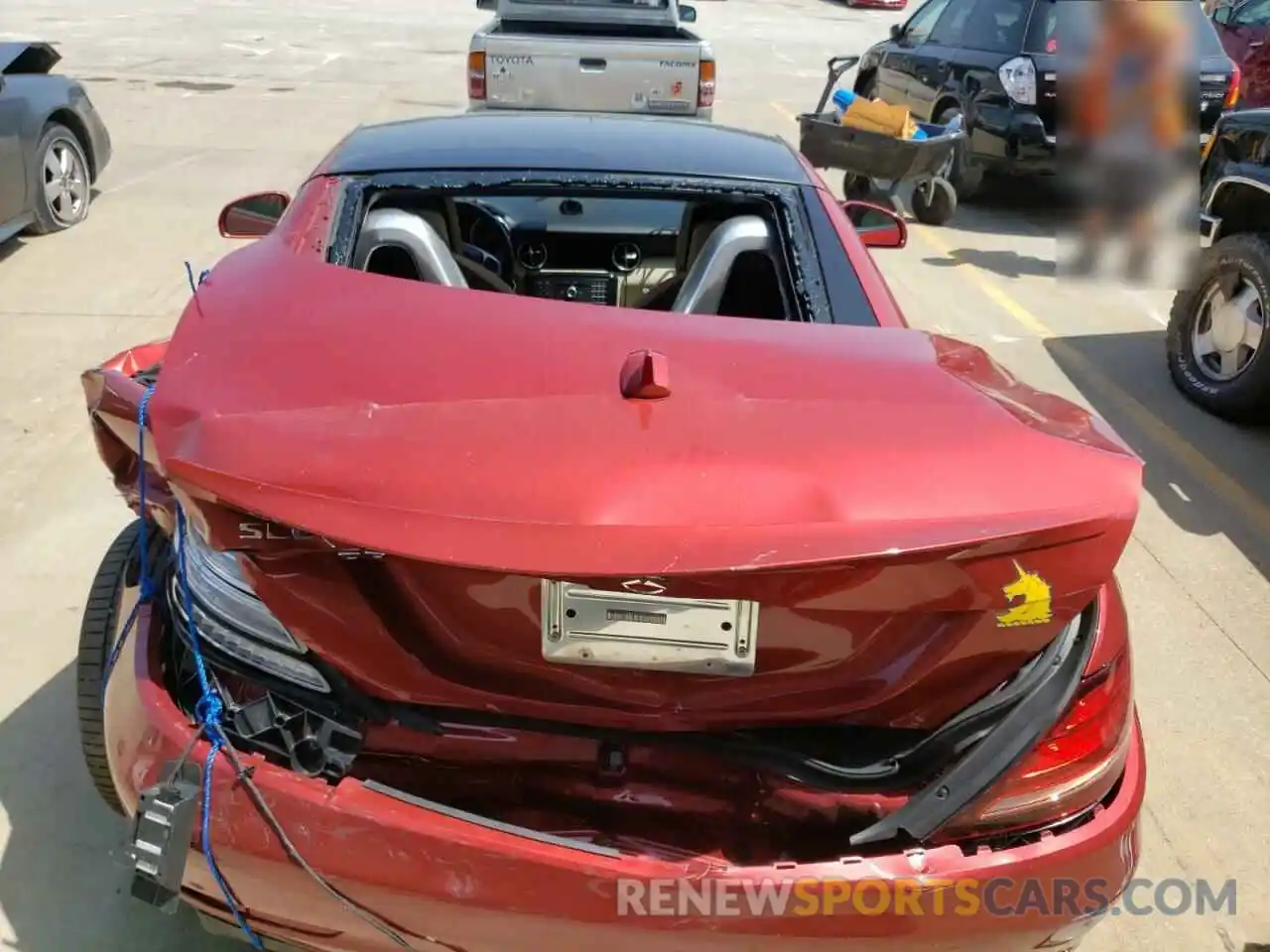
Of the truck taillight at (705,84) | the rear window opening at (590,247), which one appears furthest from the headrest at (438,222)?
the truck taillight at (705,84)

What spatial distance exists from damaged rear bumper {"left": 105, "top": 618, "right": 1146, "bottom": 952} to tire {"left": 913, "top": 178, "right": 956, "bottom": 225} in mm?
7404

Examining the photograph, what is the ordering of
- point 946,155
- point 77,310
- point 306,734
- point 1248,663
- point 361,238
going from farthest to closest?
1. point 946,155
2. point 77,310
3. point 1248,663
4. point 361,238
5. point 306,734

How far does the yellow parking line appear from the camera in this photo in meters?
4.44

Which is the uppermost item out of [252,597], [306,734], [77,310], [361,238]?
[361,238]

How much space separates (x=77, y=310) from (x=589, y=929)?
5394mm

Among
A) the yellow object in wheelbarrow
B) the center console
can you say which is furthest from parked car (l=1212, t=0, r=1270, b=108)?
the center console

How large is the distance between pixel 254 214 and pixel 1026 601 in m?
2.80

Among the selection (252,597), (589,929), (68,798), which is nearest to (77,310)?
(68,798)

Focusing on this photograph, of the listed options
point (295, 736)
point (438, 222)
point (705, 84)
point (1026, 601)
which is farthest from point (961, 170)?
point (295, 736)

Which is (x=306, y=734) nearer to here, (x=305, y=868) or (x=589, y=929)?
(x=305, y=868)

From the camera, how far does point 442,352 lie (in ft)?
5.80

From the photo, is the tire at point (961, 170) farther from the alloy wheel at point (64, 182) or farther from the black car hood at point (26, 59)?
the black car hood at point (26, 59)

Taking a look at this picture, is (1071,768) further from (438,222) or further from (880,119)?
(880,119)

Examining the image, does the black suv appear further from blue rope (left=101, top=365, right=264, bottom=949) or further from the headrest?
blue rope (left=101, top=365, right=264, bottom=949)
